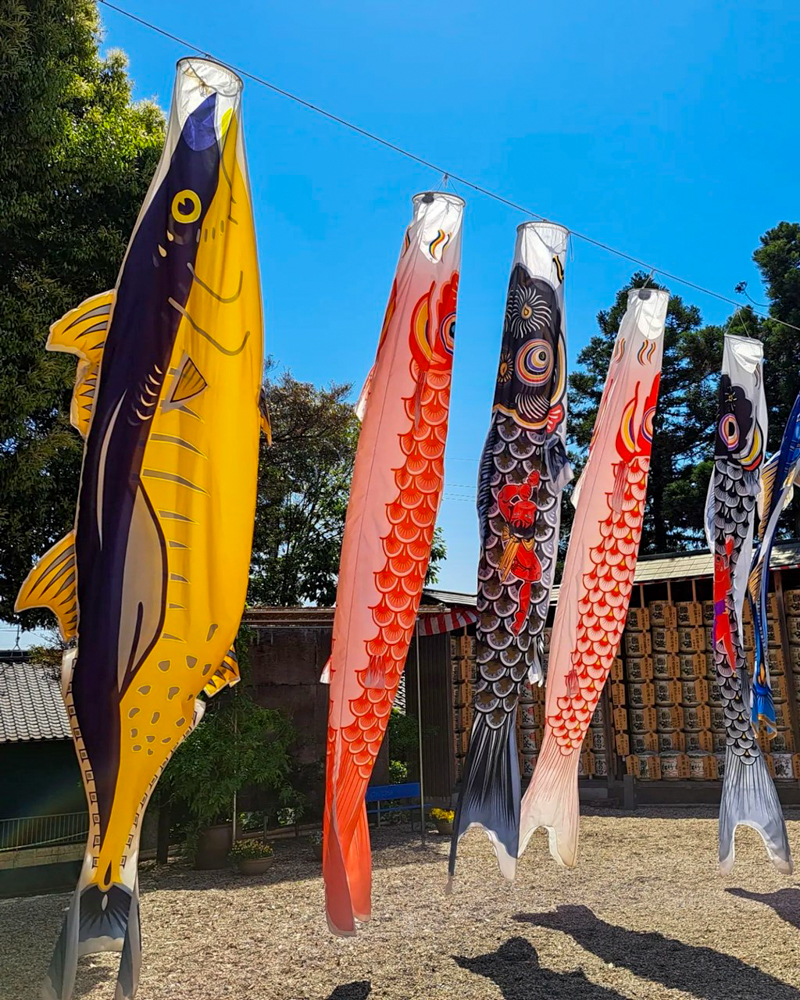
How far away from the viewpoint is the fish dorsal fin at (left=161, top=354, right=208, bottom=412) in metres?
3.99

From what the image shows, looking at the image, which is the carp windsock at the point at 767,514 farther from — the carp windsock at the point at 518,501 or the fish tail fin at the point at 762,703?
the carp windsock at the point at 518,501

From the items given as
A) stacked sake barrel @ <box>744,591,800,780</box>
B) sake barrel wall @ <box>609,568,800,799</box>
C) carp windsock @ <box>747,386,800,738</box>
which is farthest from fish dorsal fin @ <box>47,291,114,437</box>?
sake barrel wall @ <box>609,568,800,799</box>

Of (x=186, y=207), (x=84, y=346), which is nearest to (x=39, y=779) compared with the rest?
(x=84, y=346)

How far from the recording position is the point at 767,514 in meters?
7.27

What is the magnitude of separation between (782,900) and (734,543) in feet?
9.81

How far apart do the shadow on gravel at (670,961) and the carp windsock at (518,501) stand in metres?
1.41

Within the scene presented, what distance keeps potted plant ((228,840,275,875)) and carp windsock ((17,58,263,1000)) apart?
541 cm

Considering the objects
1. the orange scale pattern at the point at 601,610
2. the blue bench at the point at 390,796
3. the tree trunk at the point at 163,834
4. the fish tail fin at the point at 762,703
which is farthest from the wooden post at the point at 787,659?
the tree trunk at the point at 163,834

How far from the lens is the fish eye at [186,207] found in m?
4.07

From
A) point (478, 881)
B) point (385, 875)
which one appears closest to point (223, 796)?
point (385, 875)

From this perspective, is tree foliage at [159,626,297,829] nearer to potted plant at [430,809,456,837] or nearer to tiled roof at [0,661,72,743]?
tiled roof at [0,661,72,743]

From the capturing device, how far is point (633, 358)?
6.17m

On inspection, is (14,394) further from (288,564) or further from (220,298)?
(288,564)

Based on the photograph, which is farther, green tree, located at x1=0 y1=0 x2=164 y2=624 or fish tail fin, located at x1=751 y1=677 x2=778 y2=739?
fish tail fin, located at x1=751 y1=677 x2=778 y2=739
